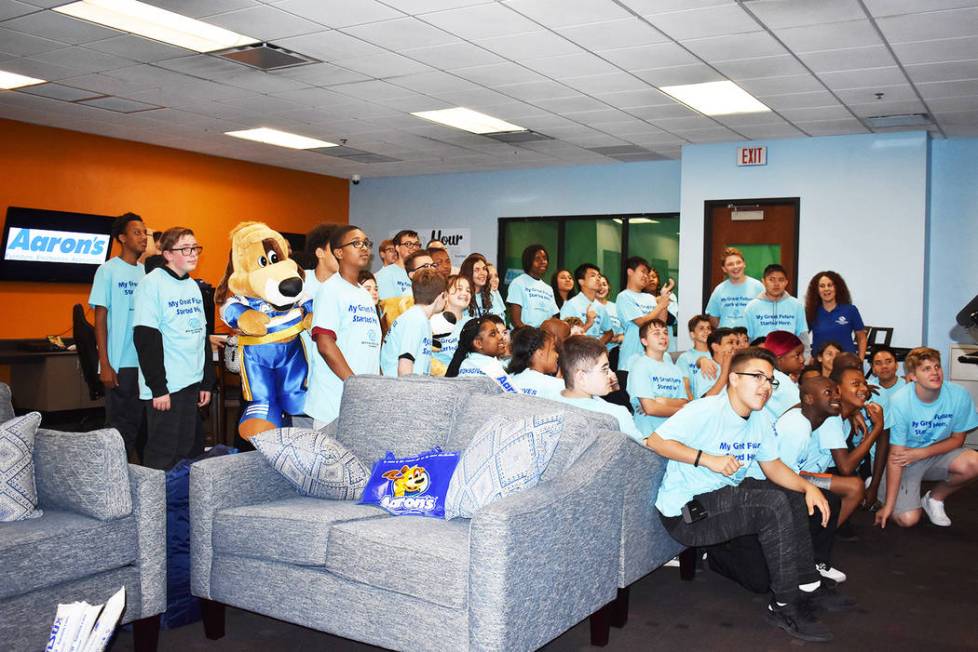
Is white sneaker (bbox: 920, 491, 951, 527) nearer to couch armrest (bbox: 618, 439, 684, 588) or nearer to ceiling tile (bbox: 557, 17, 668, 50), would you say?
Answer: couch armrest (bbox: 618, 439, 684, 588)

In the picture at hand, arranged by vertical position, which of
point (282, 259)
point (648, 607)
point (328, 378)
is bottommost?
point (648, 607)

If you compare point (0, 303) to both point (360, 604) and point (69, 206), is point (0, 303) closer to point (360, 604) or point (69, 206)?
point (69, 206)

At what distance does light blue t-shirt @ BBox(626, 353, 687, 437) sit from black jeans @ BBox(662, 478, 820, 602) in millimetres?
1476

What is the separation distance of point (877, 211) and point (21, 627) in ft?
26.4

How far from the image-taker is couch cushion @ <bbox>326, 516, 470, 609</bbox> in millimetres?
2799

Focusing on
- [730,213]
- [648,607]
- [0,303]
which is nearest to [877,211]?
[730,213]

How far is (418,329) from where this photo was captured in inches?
178

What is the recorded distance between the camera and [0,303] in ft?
29.5

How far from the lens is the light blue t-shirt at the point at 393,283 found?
21.5ft

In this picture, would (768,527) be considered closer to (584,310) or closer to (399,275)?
(399,275)

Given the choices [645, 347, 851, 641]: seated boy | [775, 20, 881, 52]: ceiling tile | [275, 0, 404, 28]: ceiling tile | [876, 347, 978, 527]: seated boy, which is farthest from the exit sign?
[645, 347, 851, 641]: seated boy

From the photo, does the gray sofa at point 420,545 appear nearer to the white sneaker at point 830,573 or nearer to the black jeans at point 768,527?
the black jeans at point 768,527

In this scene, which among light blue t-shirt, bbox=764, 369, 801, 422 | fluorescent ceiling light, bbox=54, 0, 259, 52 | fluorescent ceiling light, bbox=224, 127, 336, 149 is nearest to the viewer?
light blue t-shirt, bbox=764, 369, 801, 422

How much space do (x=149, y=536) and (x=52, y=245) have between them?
7056mm
